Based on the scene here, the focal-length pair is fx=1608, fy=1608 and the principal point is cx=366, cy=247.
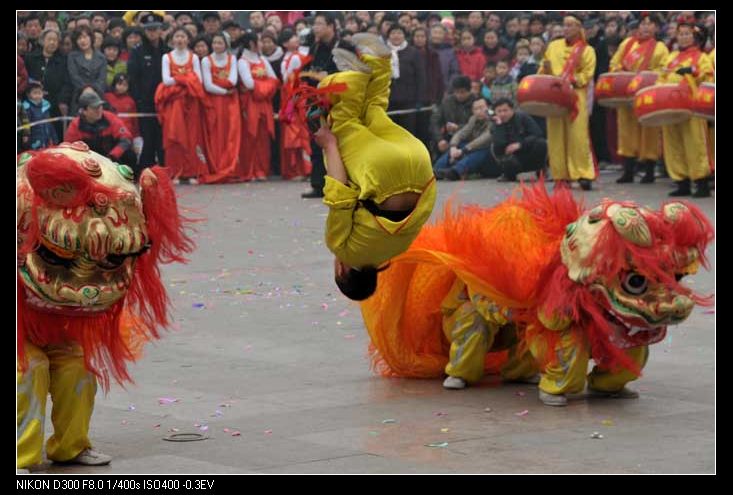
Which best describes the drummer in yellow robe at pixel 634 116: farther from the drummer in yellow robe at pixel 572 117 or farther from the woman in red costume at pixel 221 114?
the woman in red costume at pixel 221 114

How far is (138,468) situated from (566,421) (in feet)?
6.73

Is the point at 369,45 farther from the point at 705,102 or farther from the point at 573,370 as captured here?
the point at 705,102

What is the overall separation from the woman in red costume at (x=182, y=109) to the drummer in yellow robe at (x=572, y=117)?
14.1 ft

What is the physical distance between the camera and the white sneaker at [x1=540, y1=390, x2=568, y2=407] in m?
7.66

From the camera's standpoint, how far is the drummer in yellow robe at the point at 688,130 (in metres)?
16.0

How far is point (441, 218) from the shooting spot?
8414mm

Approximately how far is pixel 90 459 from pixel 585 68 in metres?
11.6

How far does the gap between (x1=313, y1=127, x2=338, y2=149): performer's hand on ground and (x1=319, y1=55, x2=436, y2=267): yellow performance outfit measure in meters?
0.03

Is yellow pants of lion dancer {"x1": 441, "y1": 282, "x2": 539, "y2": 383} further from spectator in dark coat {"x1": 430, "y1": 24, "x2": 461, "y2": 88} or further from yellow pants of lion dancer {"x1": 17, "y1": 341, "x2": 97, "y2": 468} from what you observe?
spectator in dark coat {"x1": 430, "y1": 24, "x2": 461, "y2": 88}

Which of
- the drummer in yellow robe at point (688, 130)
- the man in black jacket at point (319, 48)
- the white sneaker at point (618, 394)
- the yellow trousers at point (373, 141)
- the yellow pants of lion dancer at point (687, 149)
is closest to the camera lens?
the yellow trousers at point (373, 141)

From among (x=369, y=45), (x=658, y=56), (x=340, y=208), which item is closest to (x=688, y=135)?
(x=658, y=56)

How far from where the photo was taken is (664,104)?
16.1m

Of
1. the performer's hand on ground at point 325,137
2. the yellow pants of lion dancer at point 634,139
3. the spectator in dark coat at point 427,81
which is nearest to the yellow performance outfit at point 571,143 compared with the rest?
the yellow pants of lion dancer at point 634,139

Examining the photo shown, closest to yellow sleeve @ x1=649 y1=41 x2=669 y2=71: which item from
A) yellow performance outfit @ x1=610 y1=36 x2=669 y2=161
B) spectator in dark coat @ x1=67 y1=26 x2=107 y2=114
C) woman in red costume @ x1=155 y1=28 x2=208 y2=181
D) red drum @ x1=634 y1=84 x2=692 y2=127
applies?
yellow performance outfit @ x1=610 y1=36 x2=669 y2=161
